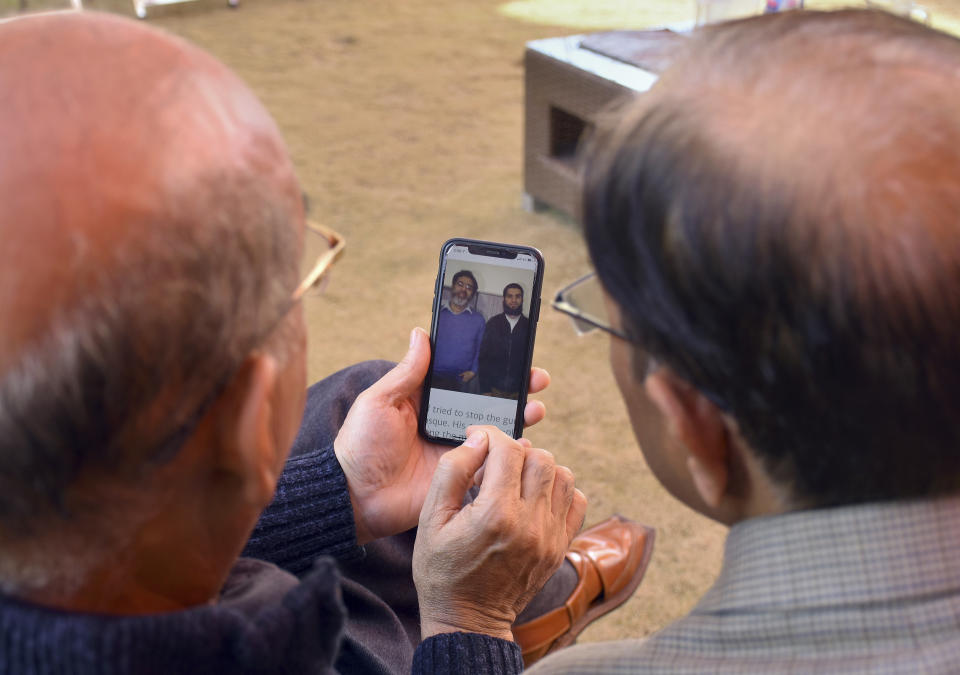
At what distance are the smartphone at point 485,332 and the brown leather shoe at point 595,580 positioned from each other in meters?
0.29

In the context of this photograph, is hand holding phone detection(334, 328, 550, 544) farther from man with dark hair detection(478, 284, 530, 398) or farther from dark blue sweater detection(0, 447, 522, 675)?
dark blue sweater detection(0, 447, 522, 675)

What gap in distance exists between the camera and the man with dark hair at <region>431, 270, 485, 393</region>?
1037 millimetres

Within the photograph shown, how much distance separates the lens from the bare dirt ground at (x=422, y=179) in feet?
5.11

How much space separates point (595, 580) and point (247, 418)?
2.76 feet

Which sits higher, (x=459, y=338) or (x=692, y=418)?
(x=692, y=418)

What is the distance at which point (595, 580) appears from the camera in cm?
126

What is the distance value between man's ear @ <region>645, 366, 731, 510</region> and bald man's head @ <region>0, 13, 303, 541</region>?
0.25m

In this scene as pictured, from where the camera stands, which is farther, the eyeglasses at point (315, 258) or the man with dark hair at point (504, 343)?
the man with dark hair at point (504, 343)

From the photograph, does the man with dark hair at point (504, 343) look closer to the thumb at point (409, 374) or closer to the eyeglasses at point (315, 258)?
the thumb at point (409, 374)

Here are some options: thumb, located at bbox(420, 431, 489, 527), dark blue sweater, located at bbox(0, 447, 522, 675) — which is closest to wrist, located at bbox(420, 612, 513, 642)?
thumb, located at bbox(420, 431, 489, 527)

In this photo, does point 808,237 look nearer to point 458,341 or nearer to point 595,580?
point 458,341

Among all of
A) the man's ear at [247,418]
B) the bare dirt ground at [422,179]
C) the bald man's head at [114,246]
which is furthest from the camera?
the bare dirt ground at [422,179]

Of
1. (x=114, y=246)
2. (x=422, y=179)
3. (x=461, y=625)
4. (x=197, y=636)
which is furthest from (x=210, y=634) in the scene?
(x=422, y=179)

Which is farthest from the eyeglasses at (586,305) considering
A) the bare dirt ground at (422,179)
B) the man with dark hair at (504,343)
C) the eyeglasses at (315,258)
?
the bare dirt ground at (422,179)
